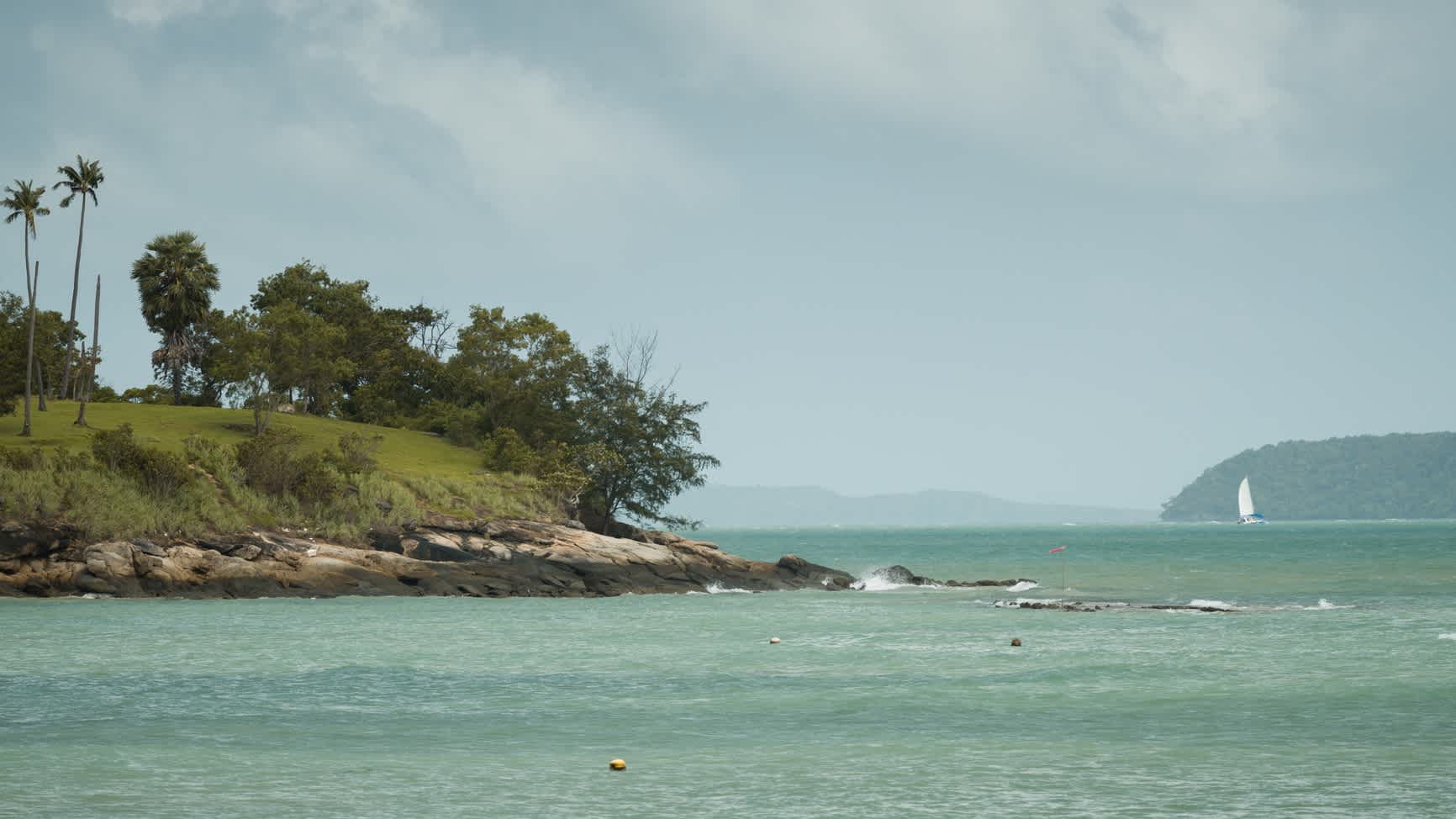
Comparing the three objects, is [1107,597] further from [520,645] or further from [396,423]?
[396,423]

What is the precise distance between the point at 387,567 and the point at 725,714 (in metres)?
33.8

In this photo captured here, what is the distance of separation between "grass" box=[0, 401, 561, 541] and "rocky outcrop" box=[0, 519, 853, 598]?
1565 millimetres

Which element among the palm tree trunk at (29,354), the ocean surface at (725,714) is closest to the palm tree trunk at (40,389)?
the palm tree trunk at (29,354)

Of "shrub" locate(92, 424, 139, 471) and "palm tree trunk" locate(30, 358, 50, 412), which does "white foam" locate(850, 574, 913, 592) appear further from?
"palm tree trunk" locate(30, 358, 50, 412)

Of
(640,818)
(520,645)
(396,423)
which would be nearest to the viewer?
(640,818)

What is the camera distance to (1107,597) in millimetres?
53094

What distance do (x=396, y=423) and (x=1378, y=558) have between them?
6532 cm

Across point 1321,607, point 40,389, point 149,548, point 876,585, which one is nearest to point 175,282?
point 40,389

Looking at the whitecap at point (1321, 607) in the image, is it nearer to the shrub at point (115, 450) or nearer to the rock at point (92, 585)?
the rock at point (92, 585)

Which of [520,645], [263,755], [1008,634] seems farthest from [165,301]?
[263,755]

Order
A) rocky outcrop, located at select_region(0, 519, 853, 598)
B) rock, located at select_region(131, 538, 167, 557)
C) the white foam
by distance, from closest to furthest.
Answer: rocky outcrop, located at select_region(0, 519, 853, 598) → rock, located at select_region(131, 538, 167, 557) → the white foam

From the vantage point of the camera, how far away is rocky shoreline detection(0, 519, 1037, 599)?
4819cm

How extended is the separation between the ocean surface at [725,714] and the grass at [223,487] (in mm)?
9907

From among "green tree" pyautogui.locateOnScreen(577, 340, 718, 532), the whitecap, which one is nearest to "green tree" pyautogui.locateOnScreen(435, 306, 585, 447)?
"green tree" pyautogui.locateOnScreen(577, 340, 718, 532)
